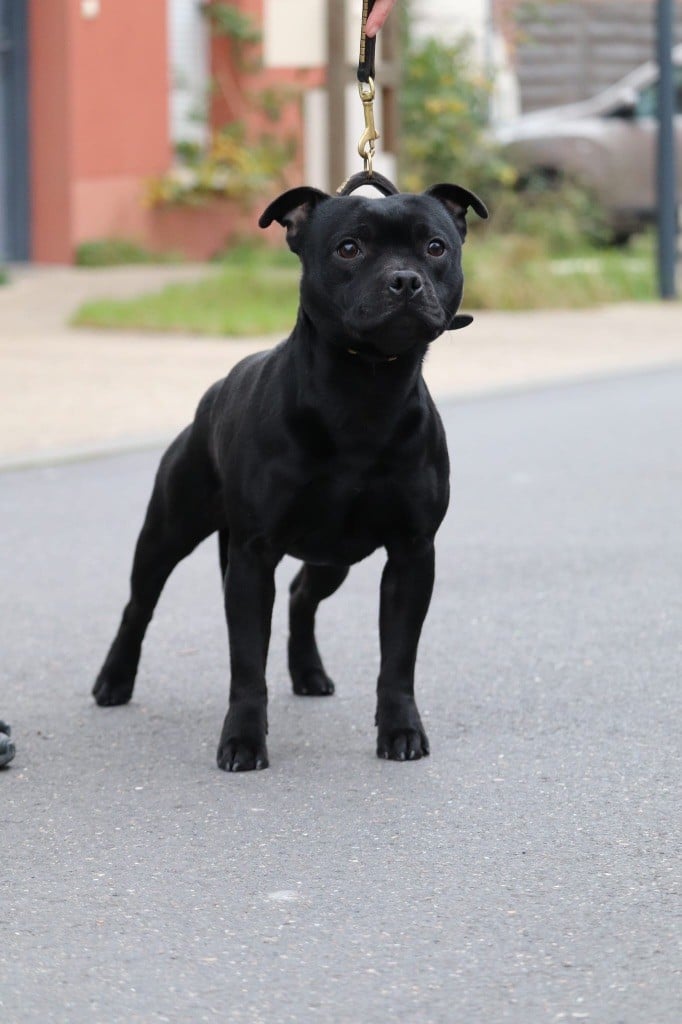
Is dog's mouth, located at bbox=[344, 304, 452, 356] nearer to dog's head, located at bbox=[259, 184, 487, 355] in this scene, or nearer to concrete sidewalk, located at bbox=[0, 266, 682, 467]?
dog's head, located at bbox=[259, 184, 487, 355]

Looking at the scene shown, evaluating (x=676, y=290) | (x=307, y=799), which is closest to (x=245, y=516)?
(x=307, y=799)

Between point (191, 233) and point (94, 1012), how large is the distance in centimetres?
1842

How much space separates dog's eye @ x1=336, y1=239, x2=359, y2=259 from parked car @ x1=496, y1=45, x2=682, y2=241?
57.0ft

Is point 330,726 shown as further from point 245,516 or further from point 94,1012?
point 94,1012

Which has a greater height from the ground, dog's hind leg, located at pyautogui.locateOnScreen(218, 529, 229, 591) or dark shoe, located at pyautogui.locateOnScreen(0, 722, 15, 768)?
dog's hind leg, located at pyautogui.locateOnScreen(218, 529, 229, 591)

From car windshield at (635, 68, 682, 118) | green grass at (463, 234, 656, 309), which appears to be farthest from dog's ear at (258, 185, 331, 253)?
car windshield at (635, 68, 682, 118)

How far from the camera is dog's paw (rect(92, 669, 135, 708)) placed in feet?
16.9

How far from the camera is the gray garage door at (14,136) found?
19.1 meters

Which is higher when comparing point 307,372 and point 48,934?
point 307,372

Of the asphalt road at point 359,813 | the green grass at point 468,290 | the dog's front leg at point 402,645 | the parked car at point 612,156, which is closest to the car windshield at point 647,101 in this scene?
the parked car at point 612,156

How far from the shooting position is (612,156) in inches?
848

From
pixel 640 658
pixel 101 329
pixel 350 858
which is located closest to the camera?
pixel 350 858

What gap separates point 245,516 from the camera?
446 centimetres

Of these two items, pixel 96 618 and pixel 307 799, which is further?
pixel 96 618
